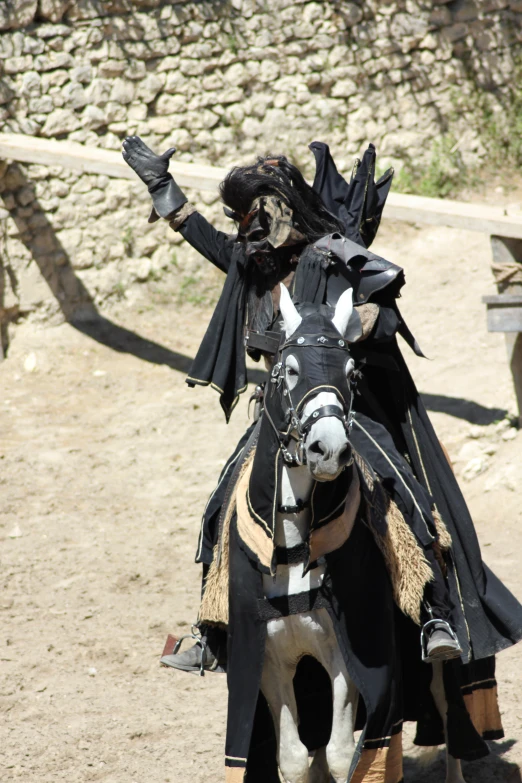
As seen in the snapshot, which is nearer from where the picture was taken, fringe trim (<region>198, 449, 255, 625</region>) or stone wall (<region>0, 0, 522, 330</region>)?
fringe trim (<region>198, 449, 255, 625</region>)

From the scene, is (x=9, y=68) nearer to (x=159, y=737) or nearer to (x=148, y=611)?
(x=148, y=611)

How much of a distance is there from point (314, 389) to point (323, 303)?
93cm

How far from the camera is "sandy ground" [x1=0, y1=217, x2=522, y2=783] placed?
4668mm

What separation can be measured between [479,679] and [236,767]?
1.21m

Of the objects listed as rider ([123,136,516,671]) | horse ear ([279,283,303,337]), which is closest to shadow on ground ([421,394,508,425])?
rider ([123,136,516,671])

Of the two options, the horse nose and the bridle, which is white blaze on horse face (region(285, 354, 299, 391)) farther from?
the horse nose

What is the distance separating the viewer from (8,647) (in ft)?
18.2

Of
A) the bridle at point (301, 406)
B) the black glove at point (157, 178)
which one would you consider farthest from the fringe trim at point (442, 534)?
the black glove at point (157, 178)

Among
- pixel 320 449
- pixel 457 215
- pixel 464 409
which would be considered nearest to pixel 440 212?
pixel 457 215

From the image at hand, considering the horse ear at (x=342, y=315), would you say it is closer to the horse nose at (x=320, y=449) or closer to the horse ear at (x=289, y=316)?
the horse ear at (x=289, y=316)

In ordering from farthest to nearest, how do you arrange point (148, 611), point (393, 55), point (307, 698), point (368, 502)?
1. point (393, 55)
2. point (148, 611)
3. point (307, 698)
4. point (368, 502)

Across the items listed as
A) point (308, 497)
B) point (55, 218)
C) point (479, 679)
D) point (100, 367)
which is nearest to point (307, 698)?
point (479, 679)

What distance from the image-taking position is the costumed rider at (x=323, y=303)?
354cm

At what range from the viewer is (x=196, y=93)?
9.99 meters
